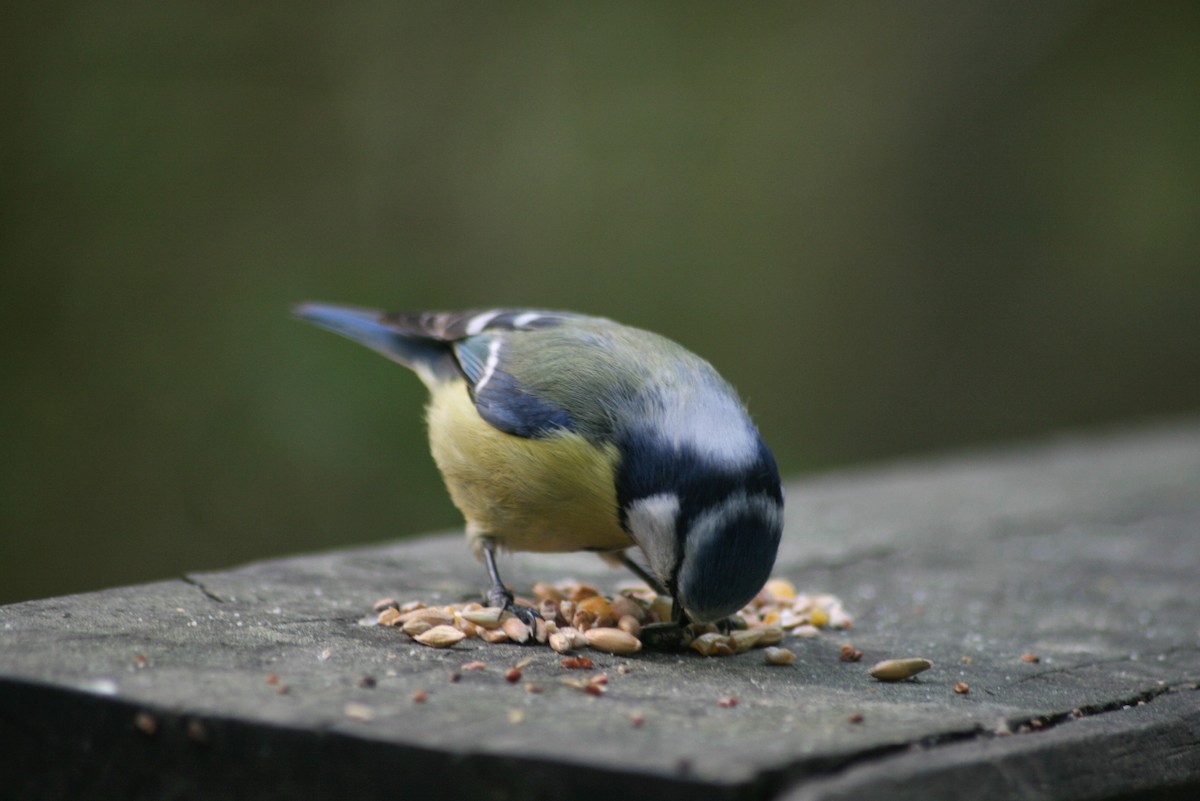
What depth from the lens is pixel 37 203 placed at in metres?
6.10

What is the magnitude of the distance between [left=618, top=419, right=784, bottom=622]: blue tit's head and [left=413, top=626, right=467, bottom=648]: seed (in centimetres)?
43

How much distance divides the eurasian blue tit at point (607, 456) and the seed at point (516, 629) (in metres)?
0.04

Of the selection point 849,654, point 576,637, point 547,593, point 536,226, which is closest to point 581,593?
point 547,593

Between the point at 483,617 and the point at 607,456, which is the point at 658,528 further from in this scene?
the point at 483,617

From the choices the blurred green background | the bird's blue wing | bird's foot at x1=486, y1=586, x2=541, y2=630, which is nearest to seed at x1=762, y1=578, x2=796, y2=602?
bird's foot at x1=486, y1=586, x2=541, y2=630

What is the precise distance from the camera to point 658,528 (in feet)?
7.68

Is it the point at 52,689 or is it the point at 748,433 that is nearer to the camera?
the point at 52,689

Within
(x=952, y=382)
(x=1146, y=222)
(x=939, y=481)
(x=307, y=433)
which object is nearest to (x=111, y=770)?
(x=939, y=481)

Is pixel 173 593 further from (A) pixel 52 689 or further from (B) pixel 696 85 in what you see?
(B) pixel 696 85

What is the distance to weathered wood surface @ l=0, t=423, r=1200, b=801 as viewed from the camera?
1.73m

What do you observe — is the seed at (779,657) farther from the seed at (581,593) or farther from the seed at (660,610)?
the seed at (581,593)

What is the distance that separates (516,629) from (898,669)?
2.56ft

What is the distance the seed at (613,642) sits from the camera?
248 centimetres

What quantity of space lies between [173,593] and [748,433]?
1302 mm
